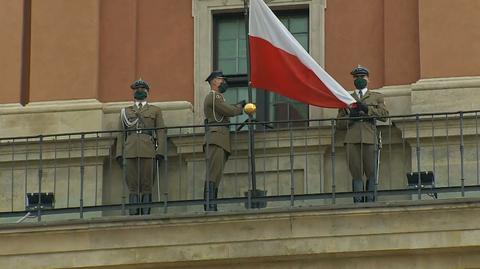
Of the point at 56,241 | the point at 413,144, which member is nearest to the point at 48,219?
the point at 56,241

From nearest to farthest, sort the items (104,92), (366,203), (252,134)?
1. (366,203)
2. (252,134)
3. (104,92)

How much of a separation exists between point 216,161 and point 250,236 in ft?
4.58

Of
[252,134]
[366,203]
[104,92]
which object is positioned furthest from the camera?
[104,92]

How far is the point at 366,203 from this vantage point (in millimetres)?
21141

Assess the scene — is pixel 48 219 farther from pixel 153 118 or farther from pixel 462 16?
pixel 462 16

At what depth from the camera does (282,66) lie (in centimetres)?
2250

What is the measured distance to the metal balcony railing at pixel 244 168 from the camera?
22.1 m

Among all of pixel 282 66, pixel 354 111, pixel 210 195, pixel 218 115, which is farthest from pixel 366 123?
pixel 210 195

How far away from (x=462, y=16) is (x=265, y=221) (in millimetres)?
3619

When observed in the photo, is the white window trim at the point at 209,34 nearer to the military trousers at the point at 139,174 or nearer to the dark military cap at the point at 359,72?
the dark military cap at the point at 359,72

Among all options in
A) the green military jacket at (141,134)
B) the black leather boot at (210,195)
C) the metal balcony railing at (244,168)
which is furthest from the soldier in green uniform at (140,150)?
the black leather boot at (210,195)

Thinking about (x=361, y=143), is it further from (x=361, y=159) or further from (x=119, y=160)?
(x=119, y=160)

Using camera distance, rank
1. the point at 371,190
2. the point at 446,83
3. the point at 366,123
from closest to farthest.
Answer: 1. the point at 371,190
2. the point at 366,123
3. the point at 446,83

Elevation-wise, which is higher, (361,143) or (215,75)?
(215,75)
